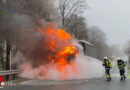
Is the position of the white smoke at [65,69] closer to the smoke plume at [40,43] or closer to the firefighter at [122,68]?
the smoke plume at [40,43]

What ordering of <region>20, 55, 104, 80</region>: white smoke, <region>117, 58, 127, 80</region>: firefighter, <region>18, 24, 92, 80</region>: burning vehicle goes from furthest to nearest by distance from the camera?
<region>18, 24, 92, 80</region>: burning vehicle, <region>20, 55, 104, 80</region>: white smoke, <region>117, 58, 127, 80</region>: firefighter

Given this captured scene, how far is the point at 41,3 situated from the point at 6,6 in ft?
10.0

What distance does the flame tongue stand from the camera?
42.4 ft

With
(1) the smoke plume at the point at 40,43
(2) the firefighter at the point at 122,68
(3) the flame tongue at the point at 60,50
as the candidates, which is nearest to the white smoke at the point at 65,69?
(1) the smoke plume at the point at 40,43

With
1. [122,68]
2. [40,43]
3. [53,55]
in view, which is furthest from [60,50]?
[122,68]

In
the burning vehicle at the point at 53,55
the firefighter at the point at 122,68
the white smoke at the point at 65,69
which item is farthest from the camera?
the burning vehicle at the point at 53,55

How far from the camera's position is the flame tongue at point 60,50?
12914 millimetres

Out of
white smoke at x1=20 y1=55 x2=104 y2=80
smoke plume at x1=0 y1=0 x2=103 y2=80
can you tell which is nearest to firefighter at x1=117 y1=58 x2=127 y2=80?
white smoke at x1=20 y1=55 x2=104 y2=80

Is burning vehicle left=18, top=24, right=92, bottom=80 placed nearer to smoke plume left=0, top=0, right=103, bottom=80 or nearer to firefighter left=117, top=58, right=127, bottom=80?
smoke plume left=0, top=0, right=103, bottom=80

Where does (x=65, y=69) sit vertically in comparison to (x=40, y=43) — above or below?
below

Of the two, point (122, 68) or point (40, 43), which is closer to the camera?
point (122, 68)

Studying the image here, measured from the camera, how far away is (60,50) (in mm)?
13016

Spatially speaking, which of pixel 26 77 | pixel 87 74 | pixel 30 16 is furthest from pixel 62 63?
pixel 30 16

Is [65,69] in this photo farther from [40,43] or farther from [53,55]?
[40,43]
